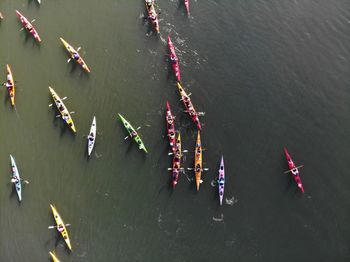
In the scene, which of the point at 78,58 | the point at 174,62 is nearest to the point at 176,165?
the point at 174,62

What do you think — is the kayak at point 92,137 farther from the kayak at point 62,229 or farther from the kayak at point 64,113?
the kayak at point 62,229

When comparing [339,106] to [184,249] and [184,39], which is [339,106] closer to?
[184,39]

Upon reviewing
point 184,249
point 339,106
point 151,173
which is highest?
point 339,106

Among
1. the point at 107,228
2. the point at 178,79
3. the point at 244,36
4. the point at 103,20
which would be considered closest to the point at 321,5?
Answer: the point at 244,36

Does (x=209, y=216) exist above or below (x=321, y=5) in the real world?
below

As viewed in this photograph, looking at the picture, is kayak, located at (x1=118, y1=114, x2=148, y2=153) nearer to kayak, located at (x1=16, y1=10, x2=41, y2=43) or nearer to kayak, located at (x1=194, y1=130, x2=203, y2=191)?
kayak, located at (x1=194, y1=130, x2=203, y2=191)

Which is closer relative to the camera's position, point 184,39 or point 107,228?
point 107,228

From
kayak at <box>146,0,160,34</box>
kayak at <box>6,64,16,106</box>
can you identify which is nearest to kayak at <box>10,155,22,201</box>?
kayak at <box>6,64,16,106</box>

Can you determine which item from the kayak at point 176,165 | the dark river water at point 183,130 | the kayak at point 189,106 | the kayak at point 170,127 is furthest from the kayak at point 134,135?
the kayak at point 189,106
